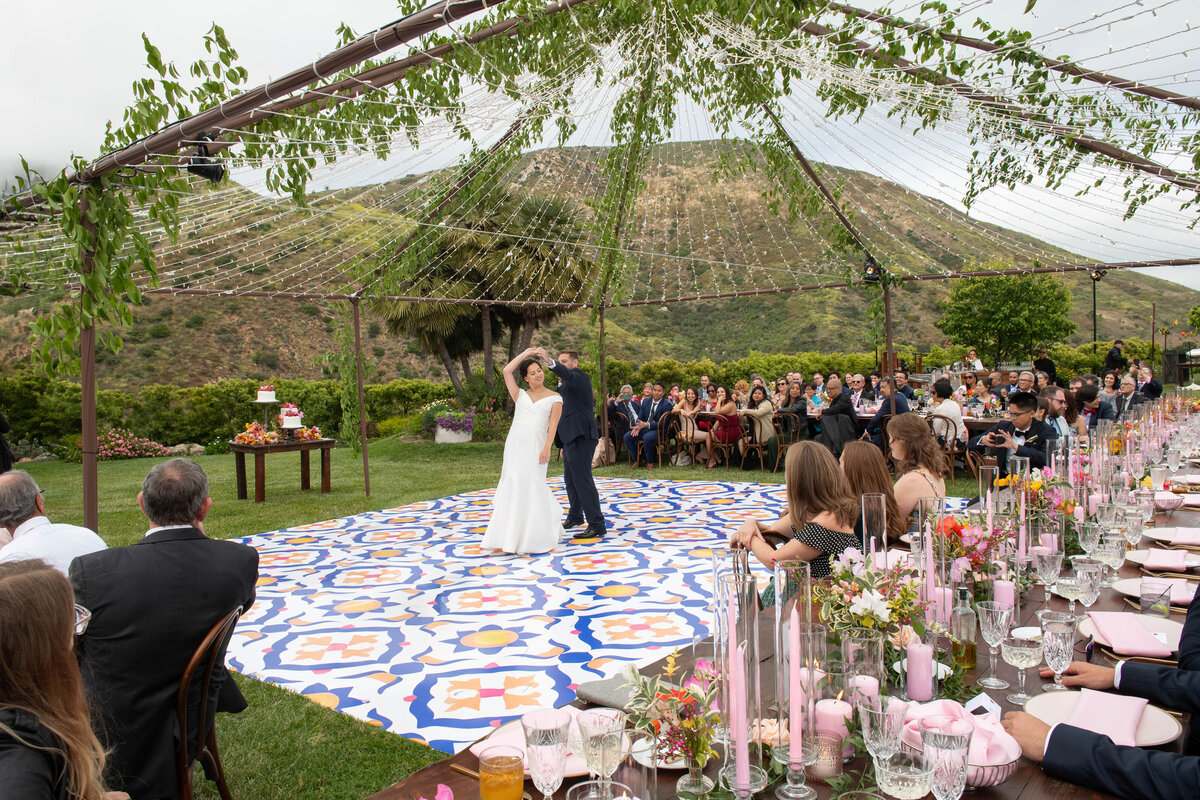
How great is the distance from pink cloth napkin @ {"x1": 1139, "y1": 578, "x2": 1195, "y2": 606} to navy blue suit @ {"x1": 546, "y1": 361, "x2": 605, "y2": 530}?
16.2 feet

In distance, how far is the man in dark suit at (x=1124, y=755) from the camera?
4.24ft

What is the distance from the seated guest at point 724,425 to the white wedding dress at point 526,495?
16.9ft

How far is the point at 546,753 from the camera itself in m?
1.23

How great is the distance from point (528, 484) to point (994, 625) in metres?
4.94

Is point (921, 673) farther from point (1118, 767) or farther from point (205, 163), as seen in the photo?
point (205, 163)

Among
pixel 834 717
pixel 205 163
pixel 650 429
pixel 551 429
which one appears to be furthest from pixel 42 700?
pixel 650 429

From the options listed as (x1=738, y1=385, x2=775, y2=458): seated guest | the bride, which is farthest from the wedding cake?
(x1=738, y1=385, x2=775, y2=458): seated guest

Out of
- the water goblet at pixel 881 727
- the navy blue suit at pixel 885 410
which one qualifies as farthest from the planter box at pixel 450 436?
the water goblet at pixel 881 727

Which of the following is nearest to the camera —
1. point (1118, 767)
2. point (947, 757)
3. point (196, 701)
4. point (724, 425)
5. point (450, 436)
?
point (947, 757)

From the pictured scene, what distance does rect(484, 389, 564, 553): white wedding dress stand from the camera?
652 centimetres

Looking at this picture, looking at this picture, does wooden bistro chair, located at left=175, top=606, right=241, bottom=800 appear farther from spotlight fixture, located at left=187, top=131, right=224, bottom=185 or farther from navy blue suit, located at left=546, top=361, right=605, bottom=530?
navy blue suit, located at left=546, top=361, right=605, bottom=530

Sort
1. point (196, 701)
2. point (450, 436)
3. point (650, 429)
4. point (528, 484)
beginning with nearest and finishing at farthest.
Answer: point (196, 701), point (528, 484), point (650, 429), point (450, 436)

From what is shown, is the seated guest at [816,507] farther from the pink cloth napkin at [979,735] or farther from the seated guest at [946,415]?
the seated guest at [946,415]

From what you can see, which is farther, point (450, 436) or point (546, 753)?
point (450, 436)
